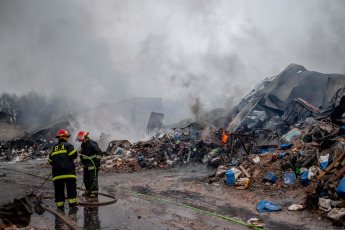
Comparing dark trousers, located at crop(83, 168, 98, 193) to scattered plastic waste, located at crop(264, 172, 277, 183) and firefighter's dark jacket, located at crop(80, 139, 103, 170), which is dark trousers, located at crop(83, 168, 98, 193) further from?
scattered plastic waste, located at crop(264, 172, 277, 183)

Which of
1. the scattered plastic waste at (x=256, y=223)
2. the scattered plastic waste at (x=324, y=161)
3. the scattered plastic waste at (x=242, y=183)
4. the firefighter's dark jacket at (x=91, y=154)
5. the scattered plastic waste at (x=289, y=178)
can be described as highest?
the firefighter's dark jacket at (x=91, y=154)

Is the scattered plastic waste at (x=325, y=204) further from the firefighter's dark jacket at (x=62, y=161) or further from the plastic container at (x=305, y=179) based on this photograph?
the firefighter's dark jacket at (x=62, y=161)

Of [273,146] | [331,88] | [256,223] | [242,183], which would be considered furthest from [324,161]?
[331,88]

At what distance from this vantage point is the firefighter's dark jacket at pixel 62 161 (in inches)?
176

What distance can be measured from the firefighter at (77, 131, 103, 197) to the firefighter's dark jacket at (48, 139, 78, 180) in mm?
744

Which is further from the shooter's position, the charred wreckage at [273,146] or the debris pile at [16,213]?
the charred wreckage at [273,146]

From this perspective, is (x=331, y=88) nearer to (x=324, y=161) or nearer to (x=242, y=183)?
(x=324, y=161)

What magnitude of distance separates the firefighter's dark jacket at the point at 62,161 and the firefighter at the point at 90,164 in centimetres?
74

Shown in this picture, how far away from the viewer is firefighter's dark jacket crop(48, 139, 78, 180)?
448cm

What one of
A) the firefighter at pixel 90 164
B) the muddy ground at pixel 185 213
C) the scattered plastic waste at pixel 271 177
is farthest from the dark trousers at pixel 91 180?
the scattered plastic waste at pixel 271 177

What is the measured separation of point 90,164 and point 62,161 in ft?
3.28

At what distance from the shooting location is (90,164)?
5461 mm

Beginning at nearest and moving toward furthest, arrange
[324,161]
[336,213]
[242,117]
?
[336,213] → [324,161] → [242,117]

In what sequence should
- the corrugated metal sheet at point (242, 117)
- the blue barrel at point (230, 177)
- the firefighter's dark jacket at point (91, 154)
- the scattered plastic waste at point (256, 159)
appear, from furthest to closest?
the corrugated metal sheet at point (242, 117), the scattered plastic waste at point (256, 159), the blue barrel at point (230, 177), the firefighter's dark jacket at point (91, 154)
